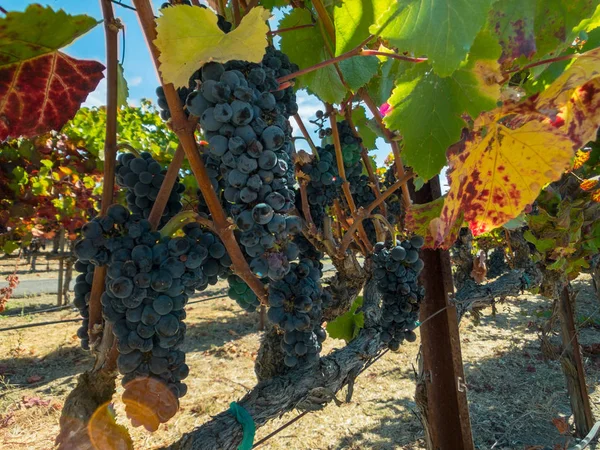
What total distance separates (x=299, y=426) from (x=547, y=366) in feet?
12.4

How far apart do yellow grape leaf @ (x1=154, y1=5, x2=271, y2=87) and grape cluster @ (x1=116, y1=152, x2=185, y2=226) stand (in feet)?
1.12

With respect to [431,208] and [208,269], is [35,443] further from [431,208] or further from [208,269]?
[431,208]

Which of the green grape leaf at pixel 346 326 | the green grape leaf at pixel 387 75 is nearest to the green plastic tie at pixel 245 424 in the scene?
the green grape leaf at pixel 387 75

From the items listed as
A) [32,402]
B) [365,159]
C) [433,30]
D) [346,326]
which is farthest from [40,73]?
[32,402]

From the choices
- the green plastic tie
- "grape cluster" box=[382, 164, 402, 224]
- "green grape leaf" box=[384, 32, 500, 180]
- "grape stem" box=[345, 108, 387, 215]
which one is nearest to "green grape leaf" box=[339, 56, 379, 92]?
"green grape leaf" box=[384, 32, 500, 180]

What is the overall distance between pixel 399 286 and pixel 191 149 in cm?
117

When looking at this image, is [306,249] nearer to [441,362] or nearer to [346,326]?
[441,362]

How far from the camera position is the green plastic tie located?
3.75 feet

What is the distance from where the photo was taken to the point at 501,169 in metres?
0.72

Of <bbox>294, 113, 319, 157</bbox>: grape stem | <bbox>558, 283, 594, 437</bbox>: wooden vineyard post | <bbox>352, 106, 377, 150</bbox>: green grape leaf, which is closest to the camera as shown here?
<bbox>294, 113, 319, 157</bbox>: grape stem

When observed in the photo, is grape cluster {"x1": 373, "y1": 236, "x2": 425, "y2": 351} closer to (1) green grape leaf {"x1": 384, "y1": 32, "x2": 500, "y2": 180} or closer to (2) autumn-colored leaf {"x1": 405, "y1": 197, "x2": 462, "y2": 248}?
(2) autumn-colored leaf {"x1": 405, "y1": 197, "x2": 462, "y2": 248}

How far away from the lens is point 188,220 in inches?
36.9

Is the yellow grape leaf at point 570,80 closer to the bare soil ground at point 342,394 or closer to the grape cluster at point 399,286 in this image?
the grape cluster at point 399,286

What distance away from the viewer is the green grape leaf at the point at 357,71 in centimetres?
107
